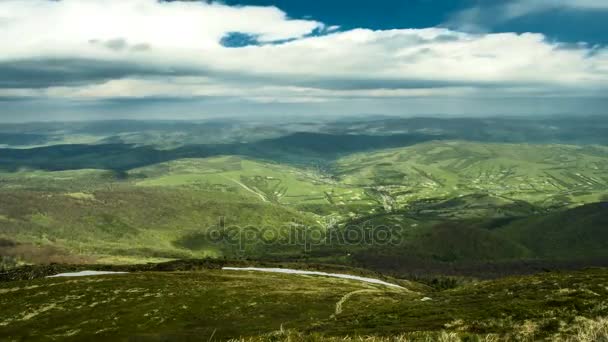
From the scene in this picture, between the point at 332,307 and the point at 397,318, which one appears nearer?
the point at 397,318

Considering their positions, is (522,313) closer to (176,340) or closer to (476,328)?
(476,328)

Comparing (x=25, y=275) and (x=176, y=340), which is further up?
(x=176, y=340)

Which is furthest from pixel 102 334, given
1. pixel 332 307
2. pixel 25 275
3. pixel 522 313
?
pixel 25 275

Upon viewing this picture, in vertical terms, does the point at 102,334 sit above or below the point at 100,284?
above

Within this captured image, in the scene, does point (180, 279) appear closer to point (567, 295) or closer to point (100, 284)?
point (100, 284)

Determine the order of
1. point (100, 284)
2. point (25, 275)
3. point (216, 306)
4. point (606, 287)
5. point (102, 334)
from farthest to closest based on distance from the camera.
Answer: point (25, 275), point (100, 284), point (216, 306), point (102, 334), point (606, 287)

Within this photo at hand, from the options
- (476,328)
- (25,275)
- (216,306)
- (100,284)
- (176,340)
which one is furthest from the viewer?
(25,275)

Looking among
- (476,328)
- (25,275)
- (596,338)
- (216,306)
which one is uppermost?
(596,338)

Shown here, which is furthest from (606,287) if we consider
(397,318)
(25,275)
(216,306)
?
(25,275)

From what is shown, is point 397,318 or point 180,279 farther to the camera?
point 180,279
